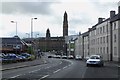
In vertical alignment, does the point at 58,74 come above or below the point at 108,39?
below

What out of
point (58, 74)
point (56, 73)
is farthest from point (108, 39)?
point (58, 74)

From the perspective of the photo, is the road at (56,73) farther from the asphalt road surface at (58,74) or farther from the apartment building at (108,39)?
the apartment building at (108,39)

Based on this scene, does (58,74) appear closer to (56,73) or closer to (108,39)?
(56,73)

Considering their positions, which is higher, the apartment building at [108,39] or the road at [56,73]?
the apartment building at [108,39]

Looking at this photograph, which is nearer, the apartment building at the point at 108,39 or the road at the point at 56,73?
the road at the point at 56,73

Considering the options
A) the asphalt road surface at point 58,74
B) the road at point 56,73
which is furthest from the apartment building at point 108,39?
the asphalt road surface at point 58,74

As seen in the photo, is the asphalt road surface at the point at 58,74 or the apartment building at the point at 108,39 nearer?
the asphalt road surface at the point at 58,74

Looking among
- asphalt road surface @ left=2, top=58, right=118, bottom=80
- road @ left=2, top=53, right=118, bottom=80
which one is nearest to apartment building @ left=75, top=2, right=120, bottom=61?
road @ left=2, top=53, right=118, bottom=80

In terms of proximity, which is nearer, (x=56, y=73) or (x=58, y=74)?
(x=58, y=74)

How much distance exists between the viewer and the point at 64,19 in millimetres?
190000

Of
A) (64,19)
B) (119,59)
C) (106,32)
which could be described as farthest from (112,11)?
(64,19)

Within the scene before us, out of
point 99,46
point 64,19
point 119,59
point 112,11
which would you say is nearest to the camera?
point 119,59

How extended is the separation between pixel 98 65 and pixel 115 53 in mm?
27431

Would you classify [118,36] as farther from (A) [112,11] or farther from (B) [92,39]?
(B) [92,39]
